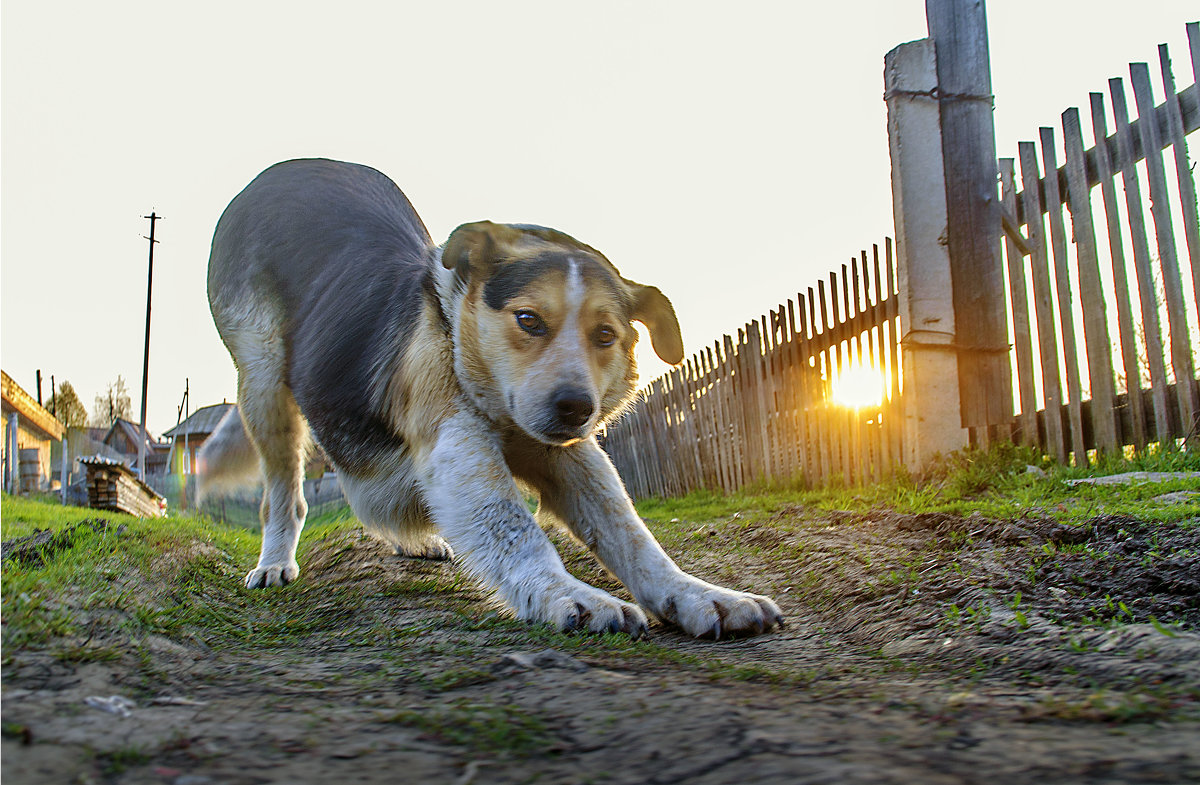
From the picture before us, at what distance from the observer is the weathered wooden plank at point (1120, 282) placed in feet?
15.5

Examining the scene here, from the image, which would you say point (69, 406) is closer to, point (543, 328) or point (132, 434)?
point (132, 434)

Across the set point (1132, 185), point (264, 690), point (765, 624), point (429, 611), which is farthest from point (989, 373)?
point (264, 690)

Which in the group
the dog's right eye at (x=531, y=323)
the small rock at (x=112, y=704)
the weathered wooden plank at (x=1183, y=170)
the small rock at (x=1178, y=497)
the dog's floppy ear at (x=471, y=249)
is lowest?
the small rock at (x=112, y=704)

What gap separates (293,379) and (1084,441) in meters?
4.29

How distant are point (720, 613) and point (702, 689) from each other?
1.00 m

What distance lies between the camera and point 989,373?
17.8 ft

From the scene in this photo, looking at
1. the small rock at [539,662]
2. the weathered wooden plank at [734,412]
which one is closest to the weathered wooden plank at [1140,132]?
the weathered wooden plank at [734,412]

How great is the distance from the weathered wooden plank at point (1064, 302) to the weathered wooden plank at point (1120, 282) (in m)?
0.24

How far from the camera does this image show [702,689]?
162cm

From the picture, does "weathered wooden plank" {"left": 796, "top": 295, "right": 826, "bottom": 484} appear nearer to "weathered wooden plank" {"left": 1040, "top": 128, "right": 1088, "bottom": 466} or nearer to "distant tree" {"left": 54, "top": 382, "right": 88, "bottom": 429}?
"weathered wooden plank" {"left": 1040, "top": 128, "right": 1088, "bottom": 466}

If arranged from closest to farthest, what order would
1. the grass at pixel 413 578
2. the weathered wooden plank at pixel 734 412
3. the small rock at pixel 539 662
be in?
the small rock at pixel 539 662
the grass at pixel 413 578
the weathered wooden plank at pixel 734 412

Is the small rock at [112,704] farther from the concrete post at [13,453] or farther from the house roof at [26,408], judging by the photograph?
the concrete post at [13,453]

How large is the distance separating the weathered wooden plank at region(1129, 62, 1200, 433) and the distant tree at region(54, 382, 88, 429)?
156 ft

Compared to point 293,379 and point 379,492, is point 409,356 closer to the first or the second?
point 379,492
